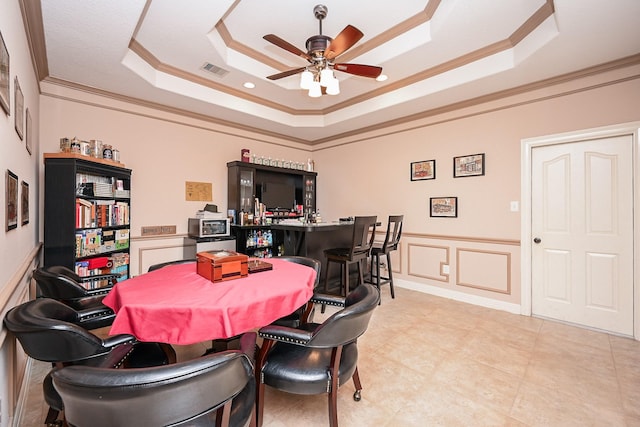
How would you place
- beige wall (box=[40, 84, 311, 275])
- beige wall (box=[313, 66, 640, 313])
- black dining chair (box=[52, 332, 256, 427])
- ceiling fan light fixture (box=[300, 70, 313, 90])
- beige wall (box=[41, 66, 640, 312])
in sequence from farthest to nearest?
beige wall (box=[40, 84, 311, 275]) < beige wall (box=[41, 66, 640, 312]) < beige wall (box=[313, 66, 640, 313]) < ceiling fan light fixture (box=[300, 70, 313, 90]) < black dining chair (box=[52, 332, 256, 427])

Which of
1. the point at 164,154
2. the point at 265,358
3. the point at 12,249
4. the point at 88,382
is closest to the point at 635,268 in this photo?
the point at 265,358

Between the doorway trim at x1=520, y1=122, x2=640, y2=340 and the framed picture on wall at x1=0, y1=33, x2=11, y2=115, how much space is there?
4.46 m

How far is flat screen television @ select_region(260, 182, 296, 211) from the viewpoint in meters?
5.03

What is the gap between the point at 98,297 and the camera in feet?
7.16

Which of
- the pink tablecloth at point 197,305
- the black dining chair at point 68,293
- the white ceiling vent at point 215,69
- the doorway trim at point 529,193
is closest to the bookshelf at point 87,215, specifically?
the black dining chair at point 68,293

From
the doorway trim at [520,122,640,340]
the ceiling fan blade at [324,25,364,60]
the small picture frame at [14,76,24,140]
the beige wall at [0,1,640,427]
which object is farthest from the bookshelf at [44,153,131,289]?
the doorway trim at [520,122,640,340]

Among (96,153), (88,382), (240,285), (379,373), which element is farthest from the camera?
(96,153)

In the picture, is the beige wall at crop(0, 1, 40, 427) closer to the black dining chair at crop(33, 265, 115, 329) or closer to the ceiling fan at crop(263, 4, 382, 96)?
the black dining chair at crop(33, 265, 115, 329)

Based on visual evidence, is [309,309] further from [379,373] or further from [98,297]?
[98,297]

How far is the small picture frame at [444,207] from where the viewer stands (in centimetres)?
391

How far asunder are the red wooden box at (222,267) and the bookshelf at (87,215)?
65.5 inches

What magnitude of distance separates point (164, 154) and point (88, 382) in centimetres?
379

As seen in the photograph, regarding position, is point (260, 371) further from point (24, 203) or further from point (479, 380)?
point (24, 203)

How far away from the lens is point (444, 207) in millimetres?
4004
